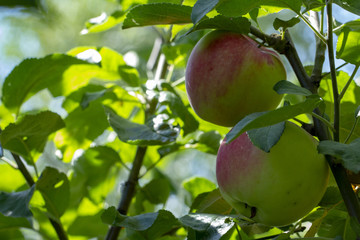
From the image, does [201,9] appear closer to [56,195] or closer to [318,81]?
[318,81]

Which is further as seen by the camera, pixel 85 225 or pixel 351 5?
pixel 85 225

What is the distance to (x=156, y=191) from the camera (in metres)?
1.13

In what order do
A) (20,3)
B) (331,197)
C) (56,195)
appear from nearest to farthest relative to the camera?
(331,197) < (56,195) < (20,3)

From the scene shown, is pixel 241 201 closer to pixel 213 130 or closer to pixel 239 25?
pixel 239 25

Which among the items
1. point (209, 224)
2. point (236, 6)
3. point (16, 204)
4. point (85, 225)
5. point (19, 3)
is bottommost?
point (19, 3)

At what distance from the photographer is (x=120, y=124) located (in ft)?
3.00

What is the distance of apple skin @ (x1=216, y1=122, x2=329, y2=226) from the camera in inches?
25.5

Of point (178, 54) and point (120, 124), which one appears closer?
point (120, 124)

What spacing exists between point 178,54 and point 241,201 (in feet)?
1.92

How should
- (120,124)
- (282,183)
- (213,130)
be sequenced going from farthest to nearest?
(213,130) < (120,124) < (282,183)

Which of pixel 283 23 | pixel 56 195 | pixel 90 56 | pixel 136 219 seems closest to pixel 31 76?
pixel 90 56

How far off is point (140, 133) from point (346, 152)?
42 cm

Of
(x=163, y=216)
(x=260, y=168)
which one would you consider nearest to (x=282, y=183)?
(x=260, y=168)

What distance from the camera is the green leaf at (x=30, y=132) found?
91 centimetres
